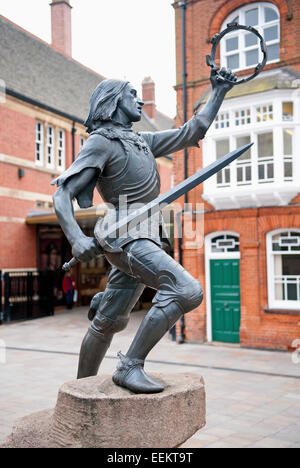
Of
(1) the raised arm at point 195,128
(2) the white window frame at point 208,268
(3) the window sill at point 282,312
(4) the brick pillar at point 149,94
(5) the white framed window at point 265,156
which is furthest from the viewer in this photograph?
(4) the brick pillar at point 149,94

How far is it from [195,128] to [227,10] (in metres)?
9.67

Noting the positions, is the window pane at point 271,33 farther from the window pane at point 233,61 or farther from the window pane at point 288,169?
the window pane at point 288,169

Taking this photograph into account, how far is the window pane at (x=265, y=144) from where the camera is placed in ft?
37.2

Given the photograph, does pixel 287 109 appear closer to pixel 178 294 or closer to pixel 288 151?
pixel 288 151

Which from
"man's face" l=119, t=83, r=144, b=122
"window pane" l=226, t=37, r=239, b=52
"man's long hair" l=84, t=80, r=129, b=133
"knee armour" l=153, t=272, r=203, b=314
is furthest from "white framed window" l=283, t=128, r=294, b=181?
"knee armour" l=153, t=272, r=203, b=314

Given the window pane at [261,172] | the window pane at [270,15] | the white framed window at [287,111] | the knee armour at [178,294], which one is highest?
the window pane at [270,15]

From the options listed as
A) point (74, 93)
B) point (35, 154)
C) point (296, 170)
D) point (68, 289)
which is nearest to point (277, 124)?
point (296, 170)

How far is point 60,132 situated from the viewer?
65.8ft

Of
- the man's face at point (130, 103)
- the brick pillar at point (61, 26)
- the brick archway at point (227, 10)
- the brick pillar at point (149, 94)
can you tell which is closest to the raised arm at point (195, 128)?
the man's face at point (130, 103)

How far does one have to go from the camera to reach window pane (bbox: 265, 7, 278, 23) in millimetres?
11461

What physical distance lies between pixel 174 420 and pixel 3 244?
15.2m

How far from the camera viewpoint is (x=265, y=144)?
1141cm

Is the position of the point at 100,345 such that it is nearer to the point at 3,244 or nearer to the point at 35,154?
the point at 3,244

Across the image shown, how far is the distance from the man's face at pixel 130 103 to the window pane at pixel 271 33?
925 cm
